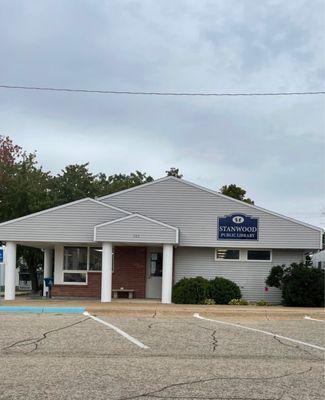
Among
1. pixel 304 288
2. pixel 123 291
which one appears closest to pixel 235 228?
pixel 304 288

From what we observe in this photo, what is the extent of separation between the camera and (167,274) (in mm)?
24719

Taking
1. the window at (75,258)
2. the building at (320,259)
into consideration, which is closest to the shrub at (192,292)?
the window at (75,258)

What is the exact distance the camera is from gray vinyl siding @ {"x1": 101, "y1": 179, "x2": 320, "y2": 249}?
84.1 ft

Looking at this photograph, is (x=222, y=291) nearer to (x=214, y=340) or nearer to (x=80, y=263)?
(x=80, y=263)

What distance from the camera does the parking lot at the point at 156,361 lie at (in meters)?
7.82

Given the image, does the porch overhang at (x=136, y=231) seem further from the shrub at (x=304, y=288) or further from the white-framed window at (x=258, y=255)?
the shrub at (x=304, y=288)

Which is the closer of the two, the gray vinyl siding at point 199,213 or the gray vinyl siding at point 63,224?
the gray vinyl siding at point 63,224

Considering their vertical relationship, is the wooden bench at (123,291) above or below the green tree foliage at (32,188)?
below

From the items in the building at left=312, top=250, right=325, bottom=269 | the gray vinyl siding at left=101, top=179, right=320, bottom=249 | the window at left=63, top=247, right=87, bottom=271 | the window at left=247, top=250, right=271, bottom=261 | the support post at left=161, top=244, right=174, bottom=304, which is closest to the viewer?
the support post at left=161, top=244, right=174, bottom=304

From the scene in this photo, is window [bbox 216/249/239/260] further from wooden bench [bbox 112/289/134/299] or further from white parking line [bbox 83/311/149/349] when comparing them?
white parking line [bbox 83/311/149/349]

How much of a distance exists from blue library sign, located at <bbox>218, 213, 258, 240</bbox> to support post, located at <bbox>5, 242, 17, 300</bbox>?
863 cm

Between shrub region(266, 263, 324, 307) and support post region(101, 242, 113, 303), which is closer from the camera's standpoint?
shrub region(266, 263, 324, 307)

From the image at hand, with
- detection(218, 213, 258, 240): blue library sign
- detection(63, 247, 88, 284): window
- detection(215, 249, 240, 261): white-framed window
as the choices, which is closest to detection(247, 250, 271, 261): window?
detection(215, 249, 240, 261): white-framed window

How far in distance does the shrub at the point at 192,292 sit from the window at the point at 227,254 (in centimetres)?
208
